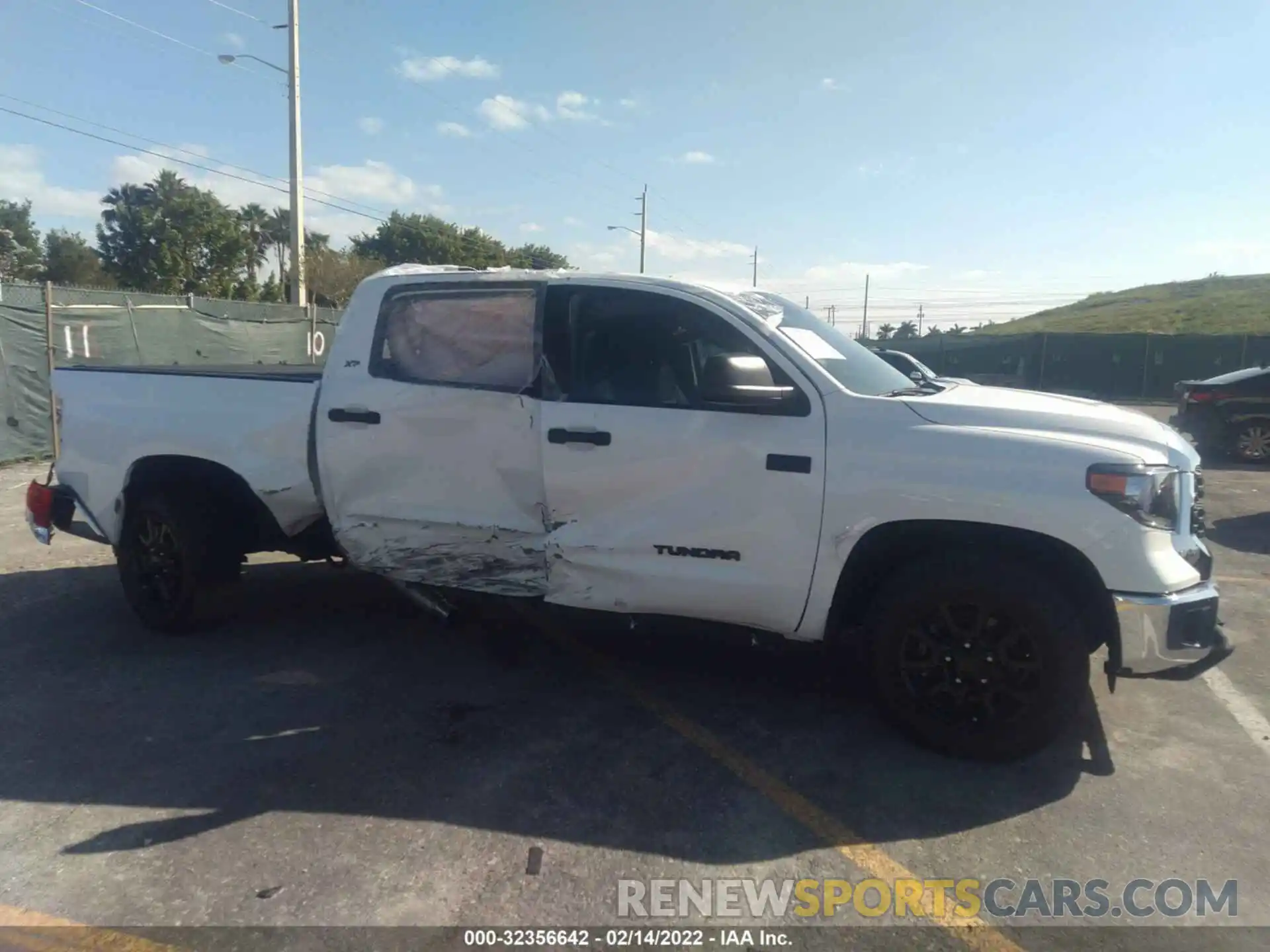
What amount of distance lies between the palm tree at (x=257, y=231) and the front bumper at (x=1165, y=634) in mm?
60626

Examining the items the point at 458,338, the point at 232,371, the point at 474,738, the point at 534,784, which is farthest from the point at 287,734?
the point at 232,371

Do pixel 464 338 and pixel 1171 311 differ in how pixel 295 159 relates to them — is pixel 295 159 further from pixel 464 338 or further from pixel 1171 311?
pixel 1171 311

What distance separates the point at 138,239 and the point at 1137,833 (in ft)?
193

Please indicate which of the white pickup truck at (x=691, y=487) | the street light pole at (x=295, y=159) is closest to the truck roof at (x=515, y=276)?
the white pickup truck at (x=691, y=487)

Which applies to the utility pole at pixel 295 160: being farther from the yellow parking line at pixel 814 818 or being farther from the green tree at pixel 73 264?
the green tree at pixel 73 264

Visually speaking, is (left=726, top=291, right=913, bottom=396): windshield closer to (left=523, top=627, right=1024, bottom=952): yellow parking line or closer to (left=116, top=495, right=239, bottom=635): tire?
(left=523, top=627, right=1024, bottom=952): yellow parking line

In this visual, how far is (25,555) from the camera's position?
23.8ft

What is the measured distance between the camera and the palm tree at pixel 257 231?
59438mm

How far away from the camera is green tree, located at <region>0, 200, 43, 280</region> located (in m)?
55.6

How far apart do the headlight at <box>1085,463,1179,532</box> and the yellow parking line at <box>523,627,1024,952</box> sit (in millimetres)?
1592

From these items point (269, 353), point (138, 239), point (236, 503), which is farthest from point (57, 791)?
point (138, 239)

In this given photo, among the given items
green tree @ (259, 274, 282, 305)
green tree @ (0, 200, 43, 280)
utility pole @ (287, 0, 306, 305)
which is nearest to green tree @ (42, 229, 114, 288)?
green tree @ (0, 200, 43, 280)

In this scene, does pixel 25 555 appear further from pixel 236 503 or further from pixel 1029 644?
pixel 1029 644

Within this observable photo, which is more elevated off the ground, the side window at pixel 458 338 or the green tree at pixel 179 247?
the green tree at pixel 179 247
